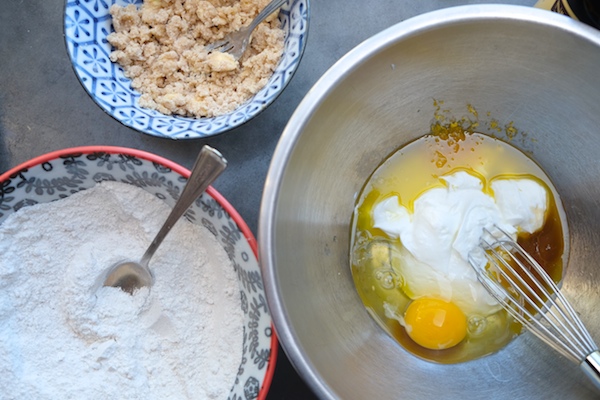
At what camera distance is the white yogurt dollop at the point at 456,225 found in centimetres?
107

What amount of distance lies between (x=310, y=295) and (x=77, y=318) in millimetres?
426

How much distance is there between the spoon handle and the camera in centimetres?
95

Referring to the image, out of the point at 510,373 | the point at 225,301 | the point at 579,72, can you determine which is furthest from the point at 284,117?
the point at 510,373

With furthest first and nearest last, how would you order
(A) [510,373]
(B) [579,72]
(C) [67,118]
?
(C) [67,118]
(A) [510,373]
(B) [579,72]

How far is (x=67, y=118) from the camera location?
1.18 meters

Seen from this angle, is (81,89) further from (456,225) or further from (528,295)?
(528,295)

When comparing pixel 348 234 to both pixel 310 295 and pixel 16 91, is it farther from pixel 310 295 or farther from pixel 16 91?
pixel 16 91

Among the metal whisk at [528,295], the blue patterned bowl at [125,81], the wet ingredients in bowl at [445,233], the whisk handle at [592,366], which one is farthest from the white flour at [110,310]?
the whisk handle at [592,366]

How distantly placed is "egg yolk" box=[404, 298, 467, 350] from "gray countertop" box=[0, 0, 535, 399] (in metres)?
0.38

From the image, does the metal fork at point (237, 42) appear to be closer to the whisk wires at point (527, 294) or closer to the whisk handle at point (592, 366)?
the whisk wires at point (527, 294)

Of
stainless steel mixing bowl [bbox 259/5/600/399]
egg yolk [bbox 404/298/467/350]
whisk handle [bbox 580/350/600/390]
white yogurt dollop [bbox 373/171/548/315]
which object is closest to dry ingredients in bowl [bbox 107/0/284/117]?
stainless steel mixing bowl [bbox 259/5/600/399]

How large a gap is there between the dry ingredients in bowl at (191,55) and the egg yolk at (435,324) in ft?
1.61

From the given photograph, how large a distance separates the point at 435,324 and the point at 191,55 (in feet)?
2.12

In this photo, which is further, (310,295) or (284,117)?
(284,117)
